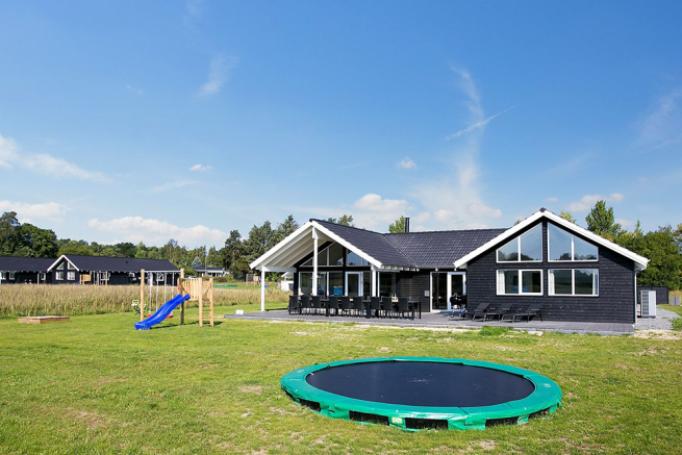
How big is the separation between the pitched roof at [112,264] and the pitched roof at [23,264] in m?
1.19

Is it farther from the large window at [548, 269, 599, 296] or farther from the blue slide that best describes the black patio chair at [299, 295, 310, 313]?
the large window at [548, 269, 599, 296]

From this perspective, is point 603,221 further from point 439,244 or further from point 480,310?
point 480,310

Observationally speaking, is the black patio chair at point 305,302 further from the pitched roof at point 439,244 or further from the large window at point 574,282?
the large window at point 574,282

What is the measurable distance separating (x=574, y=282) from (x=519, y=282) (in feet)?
5.64

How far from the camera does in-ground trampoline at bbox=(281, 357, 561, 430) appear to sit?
552 centimetres

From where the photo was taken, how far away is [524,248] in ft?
58.0

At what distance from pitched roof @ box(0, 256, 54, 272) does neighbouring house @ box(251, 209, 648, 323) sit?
41799 millimetres

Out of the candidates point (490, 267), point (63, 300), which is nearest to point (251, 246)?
point (63, 300)

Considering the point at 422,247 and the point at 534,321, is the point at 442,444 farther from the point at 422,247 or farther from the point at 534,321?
the point at 422,247

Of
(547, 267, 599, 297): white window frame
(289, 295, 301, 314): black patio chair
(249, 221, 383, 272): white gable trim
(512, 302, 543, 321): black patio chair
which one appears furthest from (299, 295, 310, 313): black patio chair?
(547, 267, 599, 297): white window frame

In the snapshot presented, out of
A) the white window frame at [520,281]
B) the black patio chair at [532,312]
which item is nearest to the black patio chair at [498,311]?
the black patio chair at [532,312]

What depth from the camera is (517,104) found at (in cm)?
2189

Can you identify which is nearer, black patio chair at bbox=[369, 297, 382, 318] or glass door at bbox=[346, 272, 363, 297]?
black patio chair at bbox=[369, 297, 382, 318]

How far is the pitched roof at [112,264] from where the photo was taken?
52.1 metres
